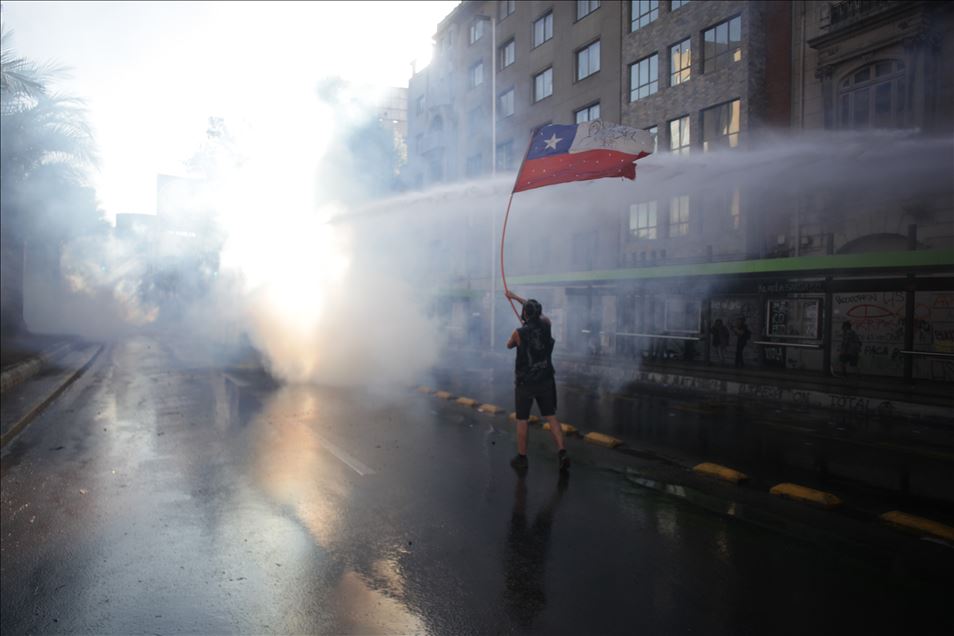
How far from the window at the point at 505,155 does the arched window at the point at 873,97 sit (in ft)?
40.5

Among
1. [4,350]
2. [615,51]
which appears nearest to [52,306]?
[4,350]

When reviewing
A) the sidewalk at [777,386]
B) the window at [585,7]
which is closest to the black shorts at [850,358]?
the sidewalk at [777,386]

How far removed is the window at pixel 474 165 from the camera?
80.5 ft

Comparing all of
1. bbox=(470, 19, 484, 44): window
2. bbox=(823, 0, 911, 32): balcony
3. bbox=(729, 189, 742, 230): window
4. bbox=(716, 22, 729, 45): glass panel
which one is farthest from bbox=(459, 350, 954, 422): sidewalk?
bbox=(470, 19, 484, 44): window

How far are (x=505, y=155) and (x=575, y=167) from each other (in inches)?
709

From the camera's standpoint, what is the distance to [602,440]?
684cm

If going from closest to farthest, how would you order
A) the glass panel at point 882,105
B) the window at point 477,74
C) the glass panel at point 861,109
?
the glass panel at point 882,105 → the glass panel at point 861,109 → the window at point 477,74

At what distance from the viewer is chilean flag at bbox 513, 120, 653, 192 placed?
299 inches

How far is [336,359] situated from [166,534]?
8315 millimetres

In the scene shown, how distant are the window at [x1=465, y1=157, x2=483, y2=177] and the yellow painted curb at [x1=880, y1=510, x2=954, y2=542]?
21548mm

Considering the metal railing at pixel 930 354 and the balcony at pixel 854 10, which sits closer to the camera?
the metal railing at pixel 930 354

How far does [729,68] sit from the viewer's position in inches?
666

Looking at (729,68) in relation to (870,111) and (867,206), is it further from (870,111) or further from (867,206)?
(867,206)

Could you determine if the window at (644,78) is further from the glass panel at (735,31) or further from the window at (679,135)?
the glass panel at (735,31)
